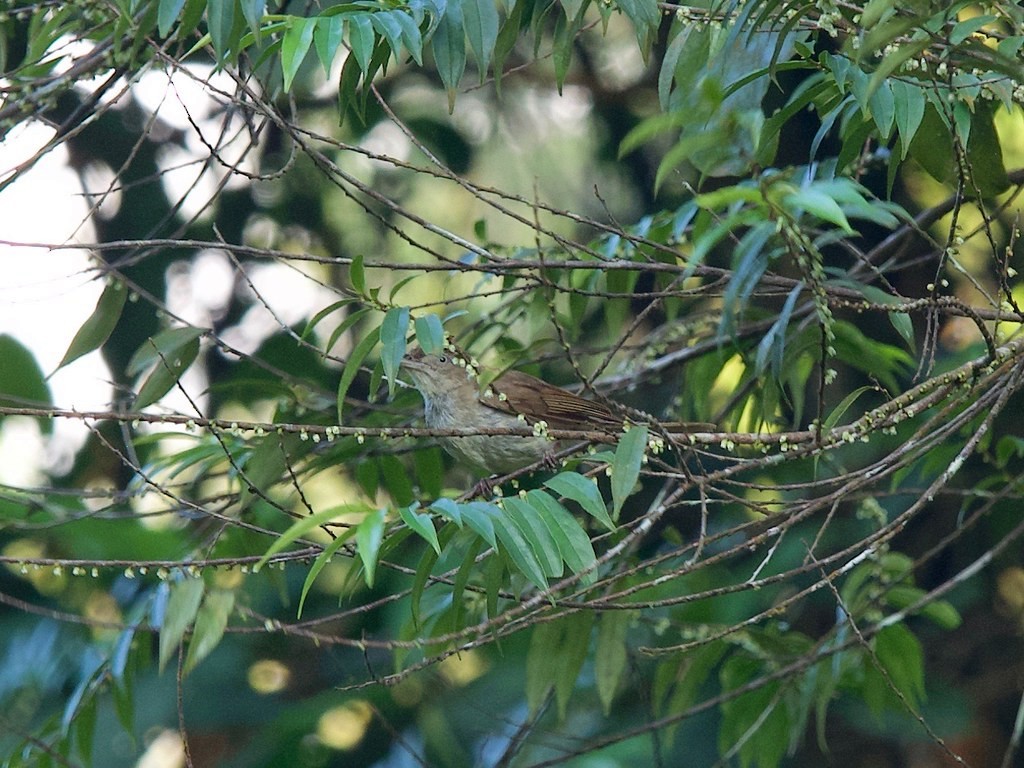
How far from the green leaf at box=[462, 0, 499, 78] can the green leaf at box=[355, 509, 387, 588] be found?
119cm

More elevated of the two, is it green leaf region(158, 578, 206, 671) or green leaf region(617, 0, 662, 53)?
green leaf region(617, 0, 662, 53)

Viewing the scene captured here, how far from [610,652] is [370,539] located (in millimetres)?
1877

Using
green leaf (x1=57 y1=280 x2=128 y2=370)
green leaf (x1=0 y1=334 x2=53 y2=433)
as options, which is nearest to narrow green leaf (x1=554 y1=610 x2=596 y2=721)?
green leaf (x1=57 y1=280 x2=128 y2=370)

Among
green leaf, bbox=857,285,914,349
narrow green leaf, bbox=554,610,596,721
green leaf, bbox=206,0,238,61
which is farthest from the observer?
narrow green leaf, bbox=554,610,596,721

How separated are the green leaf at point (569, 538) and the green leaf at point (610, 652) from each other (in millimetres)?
1147

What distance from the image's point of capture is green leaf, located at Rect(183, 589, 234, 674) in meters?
3.05

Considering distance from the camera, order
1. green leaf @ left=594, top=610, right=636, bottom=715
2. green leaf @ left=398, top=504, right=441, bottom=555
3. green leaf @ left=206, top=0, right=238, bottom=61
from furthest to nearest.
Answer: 1. green leaf @ left=594, top=610, right=636, bottom=715
2. green leaf @ left=206, top=0, right=238, bottom=61
3. green leaf @ left=398, top=504, right=441, bottom=555

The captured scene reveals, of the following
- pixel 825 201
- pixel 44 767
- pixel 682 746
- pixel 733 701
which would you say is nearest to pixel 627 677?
pixel 682 746

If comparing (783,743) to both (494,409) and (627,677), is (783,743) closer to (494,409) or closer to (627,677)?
(627,677)

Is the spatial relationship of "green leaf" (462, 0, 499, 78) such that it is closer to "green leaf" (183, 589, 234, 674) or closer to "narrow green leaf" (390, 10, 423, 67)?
"narrow green leaf" (390, 10, 423, 67)

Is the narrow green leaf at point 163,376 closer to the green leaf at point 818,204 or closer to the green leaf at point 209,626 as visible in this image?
the green leaf at point 209,626

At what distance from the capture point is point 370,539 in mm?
2307

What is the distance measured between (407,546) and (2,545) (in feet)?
6.87

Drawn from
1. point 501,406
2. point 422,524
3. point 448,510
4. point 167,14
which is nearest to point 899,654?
point 501,406
